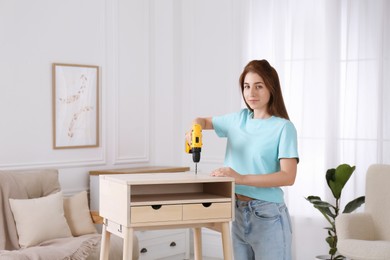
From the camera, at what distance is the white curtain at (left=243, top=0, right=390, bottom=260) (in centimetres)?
458

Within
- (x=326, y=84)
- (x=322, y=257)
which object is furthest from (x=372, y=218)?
(x=326, y=84)

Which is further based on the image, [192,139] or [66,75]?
[66,75]

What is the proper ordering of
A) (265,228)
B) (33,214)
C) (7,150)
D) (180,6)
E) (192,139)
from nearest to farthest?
(265,228)
(192,139)
(33,214)
(7,150)
(180,6)

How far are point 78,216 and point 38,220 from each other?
1.25 ft

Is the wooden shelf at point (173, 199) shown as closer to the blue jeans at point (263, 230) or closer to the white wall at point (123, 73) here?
the blue jeans at point (263, 230)

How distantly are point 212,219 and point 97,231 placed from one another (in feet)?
8.02

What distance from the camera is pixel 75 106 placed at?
512 centimetres

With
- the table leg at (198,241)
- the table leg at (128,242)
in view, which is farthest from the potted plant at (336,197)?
the table leg at (128,242)

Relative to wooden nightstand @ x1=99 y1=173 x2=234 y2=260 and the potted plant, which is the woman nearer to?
wooden nightstand @ x1=99 y1=173 x2=234 y2=260

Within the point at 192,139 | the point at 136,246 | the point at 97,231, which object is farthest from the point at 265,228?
the point at 97,231

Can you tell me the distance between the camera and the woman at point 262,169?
8.18ft

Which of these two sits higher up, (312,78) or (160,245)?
(312,78)

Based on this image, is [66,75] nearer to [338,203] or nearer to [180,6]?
[180,6]

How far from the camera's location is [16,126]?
4750mm
